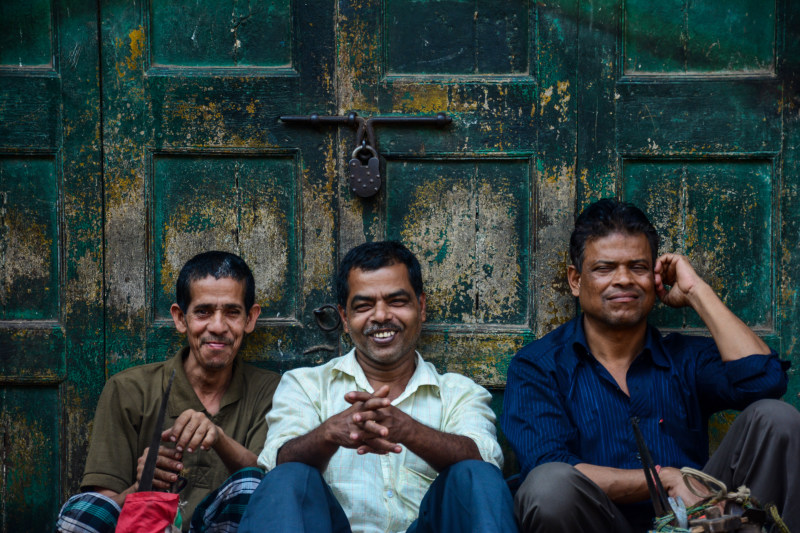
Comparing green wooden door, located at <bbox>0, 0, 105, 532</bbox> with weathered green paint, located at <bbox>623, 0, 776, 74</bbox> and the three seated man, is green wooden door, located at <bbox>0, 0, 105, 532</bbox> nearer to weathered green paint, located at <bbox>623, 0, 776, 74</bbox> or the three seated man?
the three seated man

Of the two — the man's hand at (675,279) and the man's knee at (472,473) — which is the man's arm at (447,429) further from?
the man's hand at (675,279)

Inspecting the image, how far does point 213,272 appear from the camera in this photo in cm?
289

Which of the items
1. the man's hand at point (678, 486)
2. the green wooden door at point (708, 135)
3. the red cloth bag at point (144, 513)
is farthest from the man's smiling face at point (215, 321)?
the man's hand at point (678, 486)

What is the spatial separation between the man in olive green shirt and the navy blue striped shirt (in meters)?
0.96

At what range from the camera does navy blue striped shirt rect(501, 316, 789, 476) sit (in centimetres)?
262

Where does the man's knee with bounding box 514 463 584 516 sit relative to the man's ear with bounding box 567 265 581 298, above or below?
below

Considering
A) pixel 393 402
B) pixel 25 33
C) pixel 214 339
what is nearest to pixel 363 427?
pixel 393 402

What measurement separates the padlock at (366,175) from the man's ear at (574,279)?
82 cm

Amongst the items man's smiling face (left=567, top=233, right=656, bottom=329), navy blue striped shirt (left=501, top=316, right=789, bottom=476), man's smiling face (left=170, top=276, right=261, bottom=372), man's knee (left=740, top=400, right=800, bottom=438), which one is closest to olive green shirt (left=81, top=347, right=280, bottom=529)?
man's smiling face (left=170, top=276, right=261, bottom=372)

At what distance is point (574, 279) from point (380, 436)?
3.45 ft

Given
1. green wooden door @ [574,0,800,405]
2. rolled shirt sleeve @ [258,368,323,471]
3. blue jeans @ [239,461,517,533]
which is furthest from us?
green wooden door @ [574,0,800,405]

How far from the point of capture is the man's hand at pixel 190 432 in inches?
97.0

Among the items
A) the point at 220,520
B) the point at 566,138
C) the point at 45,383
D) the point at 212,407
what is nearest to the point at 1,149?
the point at 45,383

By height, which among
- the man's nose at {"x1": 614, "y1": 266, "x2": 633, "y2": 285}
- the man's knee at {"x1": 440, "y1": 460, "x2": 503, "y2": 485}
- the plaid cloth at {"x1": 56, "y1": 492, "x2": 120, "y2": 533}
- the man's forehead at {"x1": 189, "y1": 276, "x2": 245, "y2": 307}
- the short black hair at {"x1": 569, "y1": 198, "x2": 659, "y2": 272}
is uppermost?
the short black hair at {"x1": 569, "y1": 198, "x2": 659, "y2": 272}
